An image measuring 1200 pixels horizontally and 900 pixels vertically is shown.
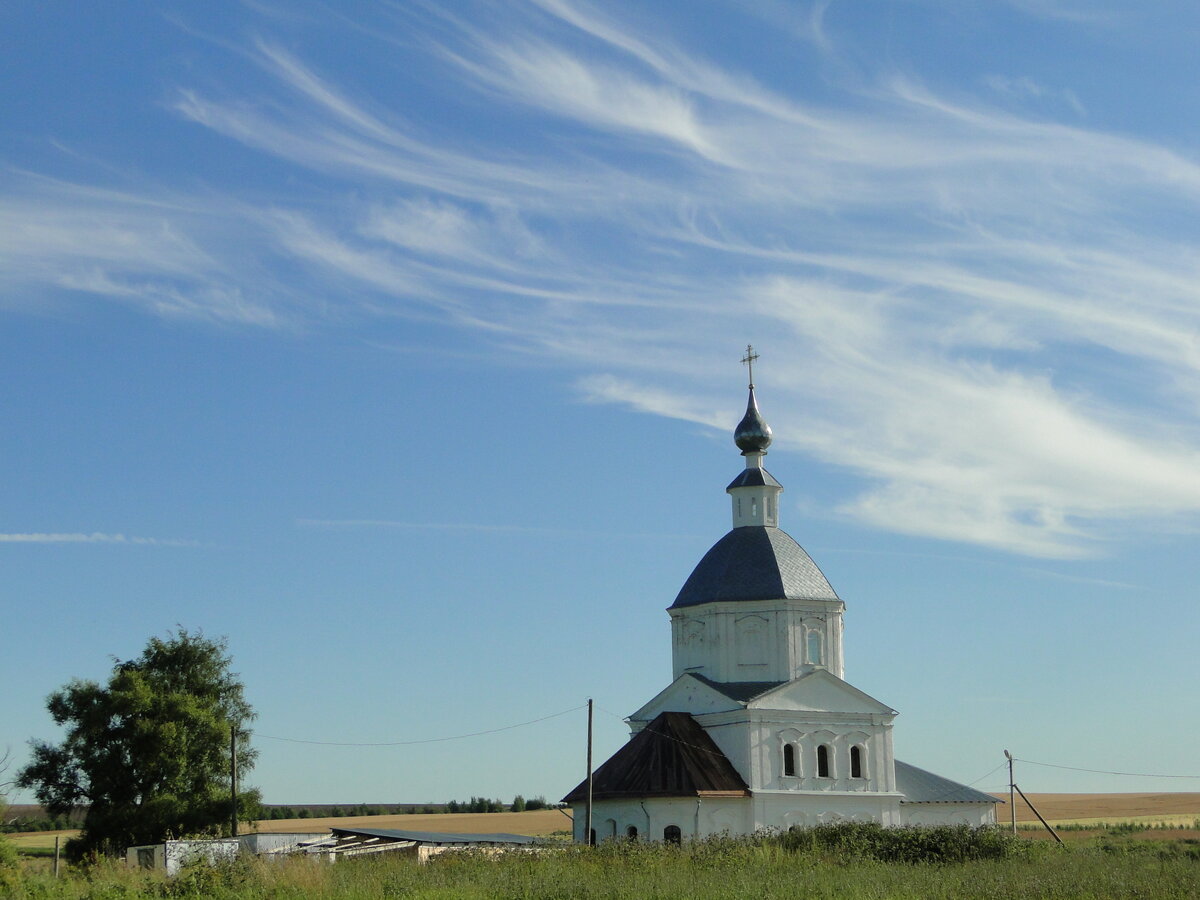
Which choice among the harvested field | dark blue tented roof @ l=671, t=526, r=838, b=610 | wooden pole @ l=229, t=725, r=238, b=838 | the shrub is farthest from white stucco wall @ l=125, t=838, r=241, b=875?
the harvested field

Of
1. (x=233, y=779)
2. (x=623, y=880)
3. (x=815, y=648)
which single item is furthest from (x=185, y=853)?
(x=815, y=648)

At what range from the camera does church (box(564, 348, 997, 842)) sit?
4173 centimetres

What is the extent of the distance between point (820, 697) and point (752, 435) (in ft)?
32.1

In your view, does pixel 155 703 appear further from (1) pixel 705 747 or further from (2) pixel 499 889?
(2) pixel 499 889

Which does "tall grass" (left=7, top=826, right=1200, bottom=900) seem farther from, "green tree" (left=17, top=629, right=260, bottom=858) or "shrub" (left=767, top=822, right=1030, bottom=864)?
"green tree" (left=17, top=629, right=260, bottom=858)

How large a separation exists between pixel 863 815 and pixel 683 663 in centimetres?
758

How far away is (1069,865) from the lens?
2664cm

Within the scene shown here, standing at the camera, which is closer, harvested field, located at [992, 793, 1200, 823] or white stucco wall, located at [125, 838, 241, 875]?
white stucco wall, located at [125, 838, 241, 875]

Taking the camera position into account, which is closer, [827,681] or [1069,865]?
[1069,865]

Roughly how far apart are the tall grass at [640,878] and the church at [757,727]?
11632mm

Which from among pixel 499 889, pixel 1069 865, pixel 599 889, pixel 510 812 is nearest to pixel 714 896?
pixel 599 889

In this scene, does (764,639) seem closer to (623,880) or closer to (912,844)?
(912,844)

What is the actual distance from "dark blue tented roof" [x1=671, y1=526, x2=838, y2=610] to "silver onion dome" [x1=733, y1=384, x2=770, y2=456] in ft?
10.5

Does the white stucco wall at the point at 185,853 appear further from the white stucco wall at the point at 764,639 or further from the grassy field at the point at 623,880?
the white stucco wall at the point at 764,639
